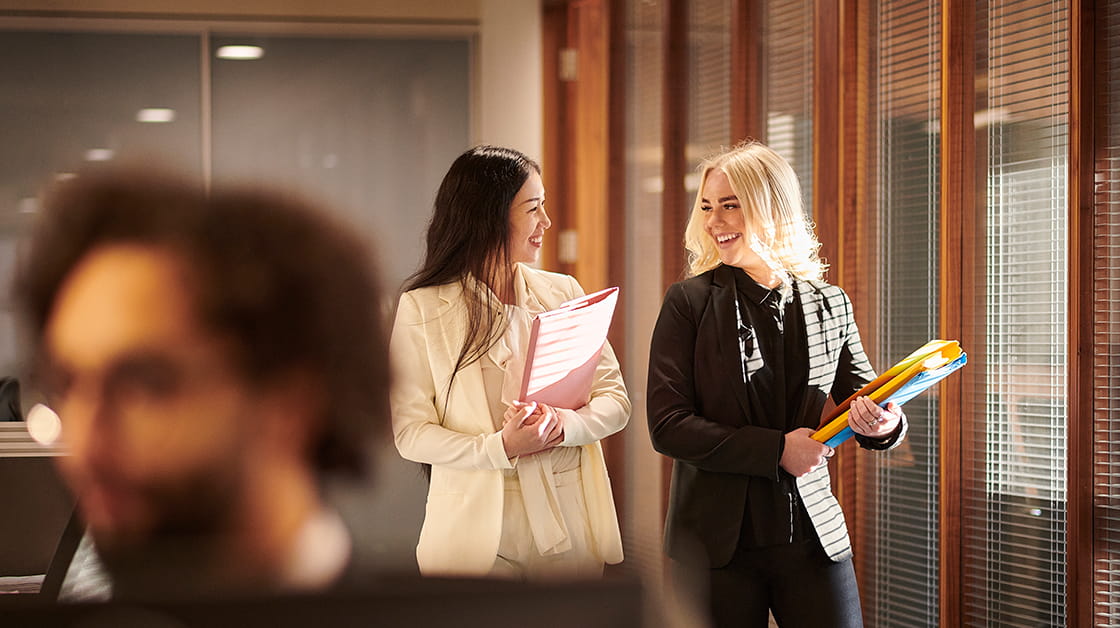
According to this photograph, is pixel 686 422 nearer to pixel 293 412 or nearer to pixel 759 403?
pixel 759 403

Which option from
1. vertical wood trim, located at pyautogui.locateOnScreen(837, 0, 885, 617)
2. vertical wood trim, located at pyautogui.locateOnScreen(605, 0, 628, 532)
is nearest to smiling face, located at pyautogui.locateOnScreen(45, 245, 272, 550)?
vertical wood trim, located at pyautogui.locateOnScreen(837, 0, 885, 617)

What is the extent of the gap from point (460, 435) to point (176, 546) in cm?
155

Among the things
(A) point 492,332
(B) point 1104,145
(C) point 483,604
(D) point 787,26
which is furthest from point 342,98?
(C) point 483,604

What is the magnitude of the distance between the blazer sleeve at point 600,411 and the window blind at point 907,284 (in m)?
1.05

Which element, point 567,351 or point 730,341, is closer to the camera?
point 567,351

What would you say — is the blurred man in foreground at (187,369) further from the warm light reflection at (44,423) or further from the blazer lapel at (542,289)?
the blazer lapel at (542,289)

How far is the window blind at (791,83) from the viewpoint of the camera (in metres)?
3.13

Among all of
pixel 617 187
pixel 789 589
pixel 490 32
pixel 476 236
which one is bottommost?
pixel 789 589

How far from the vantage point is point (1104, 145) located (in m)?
2.29

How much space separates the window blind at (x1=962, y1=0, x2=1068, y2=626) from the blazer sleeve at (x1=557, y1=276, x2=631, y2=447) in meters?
1.05

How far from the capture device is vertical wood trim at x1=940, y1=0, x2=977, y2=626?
262 cm

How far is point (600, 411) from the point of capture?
6.50ft

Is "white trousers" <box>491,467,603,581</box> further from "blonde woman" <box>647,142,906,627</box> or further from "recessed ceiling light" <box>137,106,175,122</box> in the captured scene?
"recessed ceiling light" <box>137,106,175,122</box>

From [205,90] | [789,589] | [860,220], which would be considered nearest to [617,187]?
[860,220]
